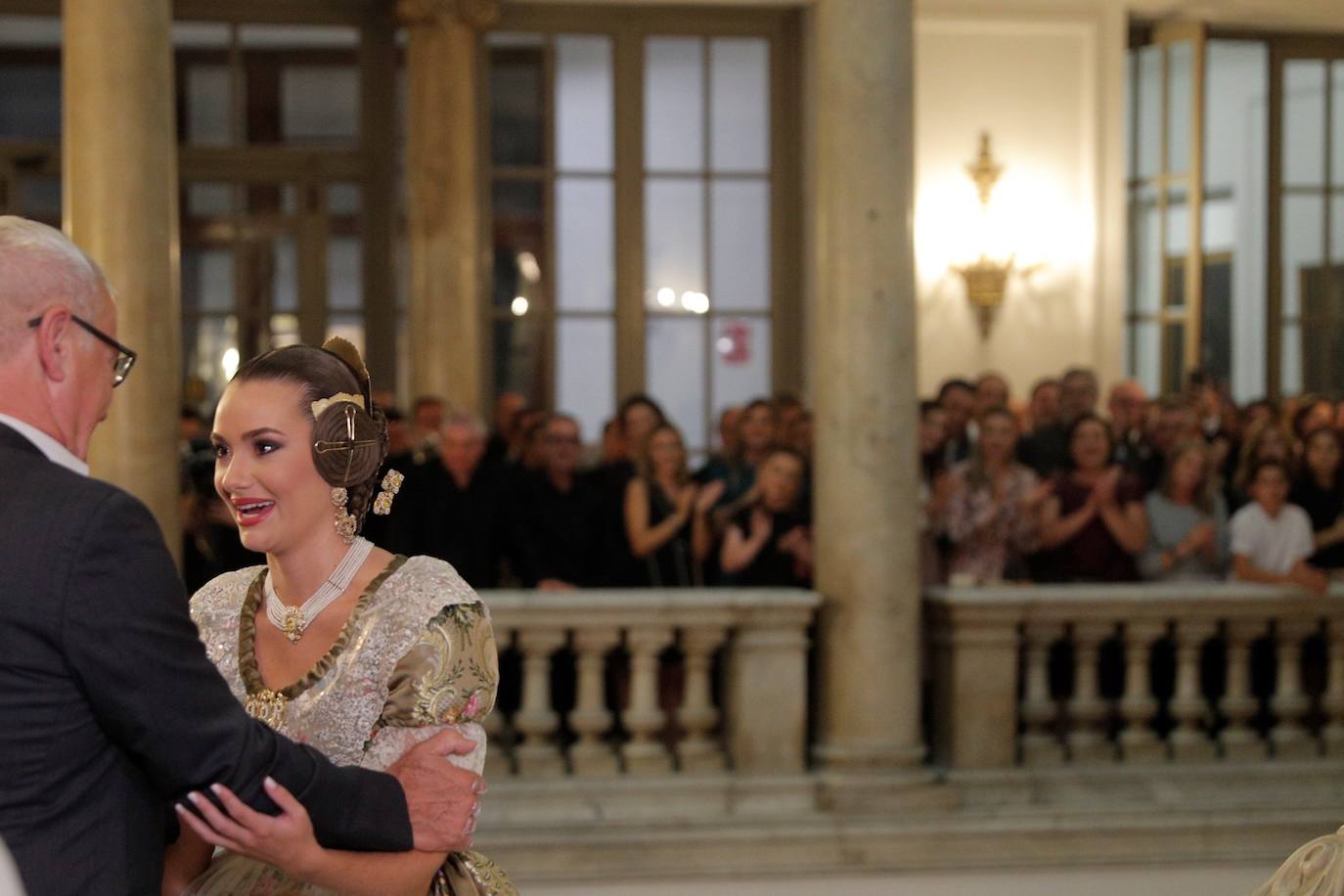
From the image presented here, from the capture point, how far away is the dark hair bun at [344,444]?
2287 mm

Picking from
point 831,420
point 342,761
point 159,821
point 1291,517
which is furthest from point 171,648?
point 1291,517

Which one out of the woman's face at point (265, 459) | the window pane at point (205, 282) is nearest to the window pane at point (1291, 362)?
the window pane at point (205, 282)

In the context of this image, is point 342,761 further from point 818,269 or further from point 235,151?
point 235,151

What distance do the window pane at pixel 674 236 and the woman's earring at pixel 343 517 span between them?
7293 millimetres

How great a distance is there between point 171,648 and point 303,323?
7.79 metres

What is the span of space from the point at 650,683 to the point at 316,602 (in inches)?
141

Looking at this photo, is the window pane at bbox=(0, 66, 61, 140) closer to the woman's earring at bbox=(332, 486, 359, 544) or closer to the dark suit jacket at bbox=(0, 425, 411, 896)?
the woman's earring at bbox=(332, 486, 359, 544)

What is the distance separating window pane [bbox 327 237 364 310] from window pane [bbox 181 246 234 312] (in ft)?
1.70

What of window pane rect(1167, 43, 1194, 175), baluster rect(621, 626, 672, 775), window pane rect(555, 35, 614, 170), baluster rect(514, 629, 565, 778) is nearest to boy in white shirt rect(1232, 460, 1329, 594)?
baluster rect(621, 626, 672, 775)

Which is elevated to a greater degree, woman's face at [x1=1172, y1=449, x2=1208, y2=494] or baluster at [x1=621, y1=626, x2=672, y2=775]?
woman's face at [x1=1172, y1=449, x2=1208, y2=494]

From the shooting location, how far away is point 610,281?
958 centimetres

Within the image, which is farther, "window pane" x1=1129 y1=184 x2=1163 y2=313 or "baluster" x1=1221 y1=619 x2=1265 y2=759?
"window pane" x1=1129 y1=184 x2=1163 y2=313

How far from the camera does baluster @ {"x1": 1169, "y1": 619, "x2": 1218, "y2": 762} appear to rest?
6.11 meters

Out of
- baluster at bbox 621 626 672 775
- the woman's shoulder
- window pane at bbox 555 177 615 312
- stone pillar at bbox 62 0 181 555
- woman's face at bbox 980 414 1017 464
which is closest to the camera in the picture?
the woman's shoulder
